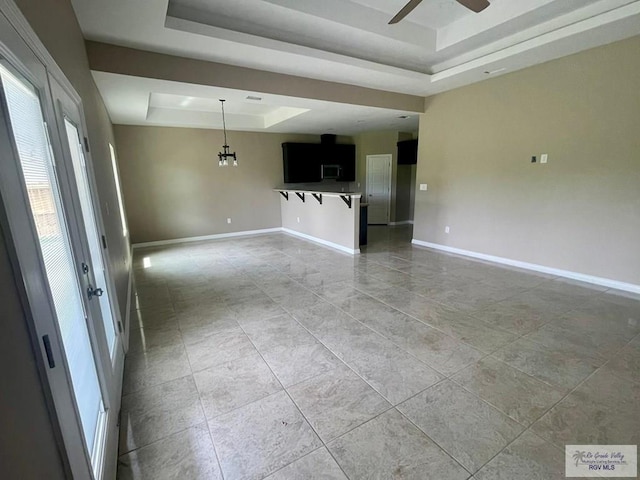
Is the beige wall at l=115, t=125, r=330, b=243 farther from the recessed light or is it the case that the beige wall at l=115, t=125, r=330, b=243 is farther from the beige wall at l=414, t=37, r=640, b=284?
the recessed light

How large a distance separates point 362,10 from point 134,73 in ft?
8.29

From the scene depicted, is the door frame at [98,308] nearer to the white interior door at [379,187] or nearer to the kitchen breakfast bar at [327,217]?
the kitchen breakfast bar at [327,217]

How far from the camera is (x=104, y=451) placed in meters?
1.37

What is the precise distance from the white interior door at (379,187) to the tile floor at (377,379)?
465 cm

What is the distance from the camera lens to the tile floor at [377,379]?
1567 mm

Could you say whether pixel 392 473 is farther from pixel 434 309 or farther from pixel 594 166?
pixel 594 166

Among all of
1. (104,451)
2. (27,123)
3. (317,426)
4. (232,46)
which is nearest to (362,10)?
(232,46)

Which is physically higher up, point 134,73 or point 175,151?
point 134,73

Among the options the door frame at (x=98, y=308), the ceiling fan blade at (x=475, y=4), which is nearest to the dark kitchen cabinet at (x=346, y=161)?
the ceiling fan blade at (x=475, y=4)

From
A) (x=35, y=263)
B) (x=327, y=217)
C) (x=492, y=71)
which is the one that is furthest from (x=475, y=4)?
(x=327, y=217)

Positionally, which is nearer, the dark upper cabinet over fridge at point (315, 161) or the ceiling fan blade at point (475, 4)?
the ceiling fan blade at point (475, 4)

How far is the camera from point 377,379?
84.4 inches

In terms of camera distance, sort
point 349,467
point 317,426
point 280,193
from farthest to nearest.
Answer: point 280,193 < point 317,426 < point 349,467

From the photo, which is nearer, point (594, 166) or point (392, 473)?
point (392, 473)
